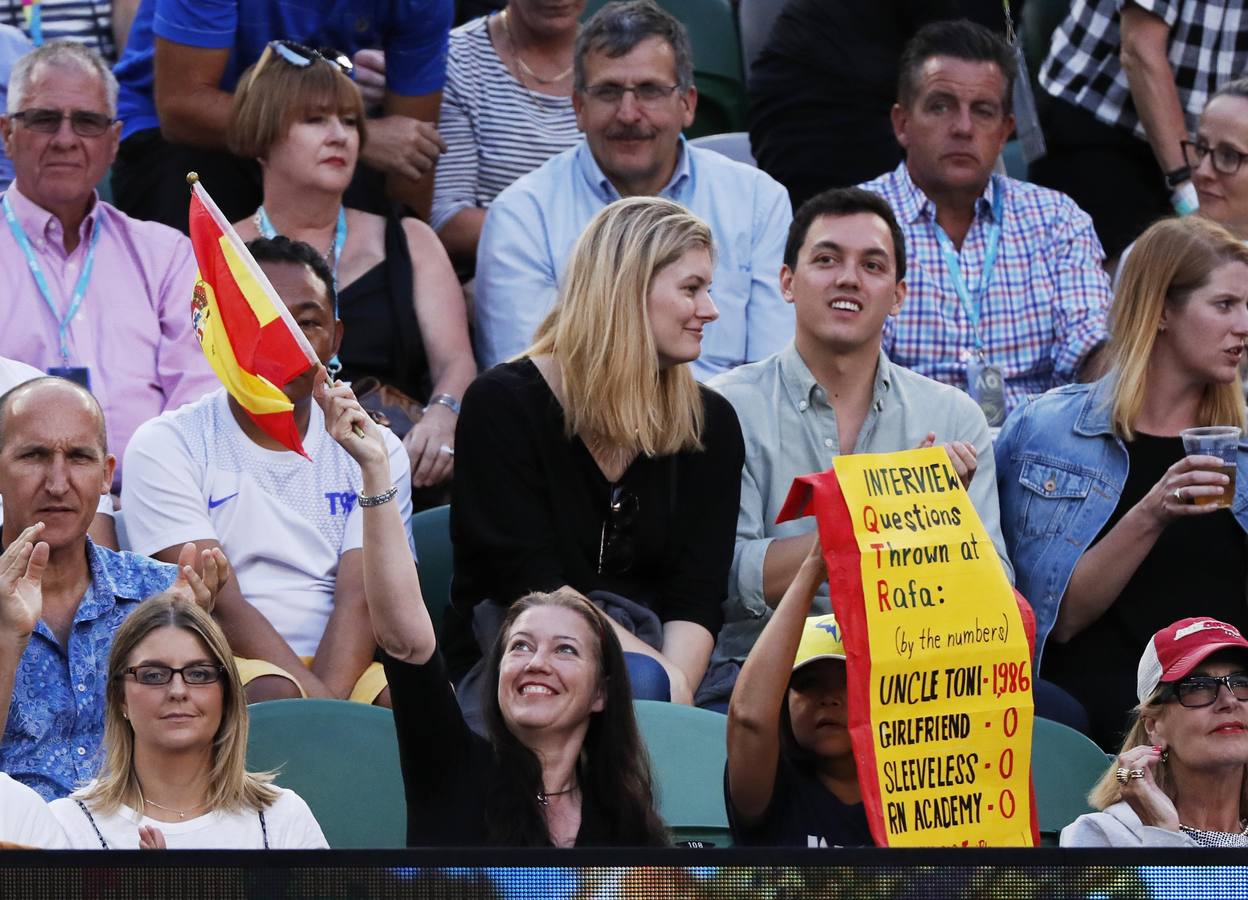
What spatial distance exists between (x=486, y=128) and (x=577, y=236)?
3.04 feet

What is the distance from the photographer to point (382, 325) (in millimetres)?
5551

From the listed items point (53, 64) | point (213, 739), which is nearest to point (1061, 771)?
point (213, 739)

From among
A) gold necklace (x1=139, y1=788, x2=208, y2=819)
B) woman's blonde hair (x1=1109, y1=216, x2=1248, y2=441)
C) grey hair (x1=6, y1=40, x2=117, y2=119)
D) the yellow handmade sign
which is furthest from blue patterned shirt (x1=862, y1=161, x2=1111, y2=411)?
gold necklace (x1=139, y1=788, x2=208, y2=819)

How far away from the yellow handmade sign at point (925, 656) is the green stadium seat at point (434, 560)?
178cm

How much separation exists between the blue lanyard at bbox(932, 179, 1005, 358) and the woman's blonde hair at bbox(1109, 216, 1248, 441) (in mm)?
835

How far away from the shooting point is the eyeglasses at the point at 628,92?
5738 mm

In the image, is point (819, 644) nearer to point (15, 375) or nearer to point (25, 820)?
point (25, 820)

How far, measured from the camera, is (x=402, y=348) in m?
5.57

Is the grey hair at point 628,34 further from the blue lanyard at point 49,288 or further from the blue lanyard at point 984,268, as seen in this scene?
the blue lanyard at point 49,288

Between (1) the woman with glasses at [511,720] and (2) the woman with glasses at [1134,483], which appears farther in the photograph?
(2) the woman with glasses at [1134,483]

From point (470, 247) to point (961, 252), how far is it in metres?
1.48

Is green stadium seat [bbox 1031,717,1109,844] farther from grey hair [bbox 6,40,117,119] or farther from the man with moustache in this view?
grey hair [bbox 6,40,117,119]

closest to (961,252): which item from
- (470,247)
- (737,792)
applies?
(470,247)

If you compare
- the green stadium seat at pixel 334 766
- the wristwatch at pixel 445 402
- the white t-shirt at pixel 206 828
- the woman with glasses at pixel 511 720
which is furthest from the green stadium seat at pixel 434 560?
the white t-shirt at pixel 206 828
